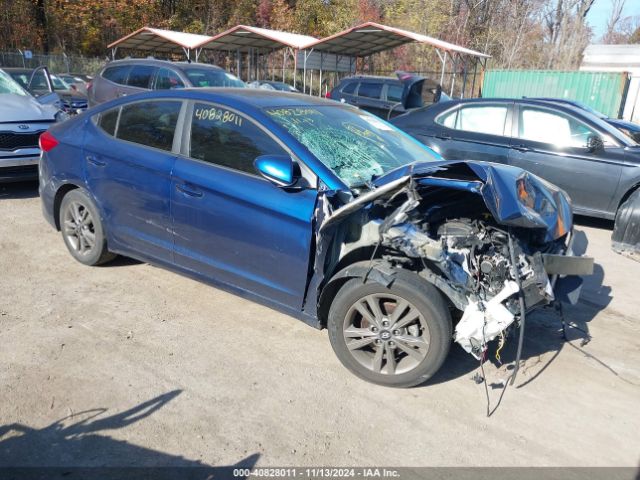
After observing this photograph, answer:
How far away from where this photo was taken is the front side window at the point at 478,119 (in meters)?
7.68

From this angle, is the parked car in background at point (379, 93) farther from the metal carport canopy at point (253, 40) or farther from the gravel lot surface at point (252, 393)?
the metal carport canopy at point (253, 40)

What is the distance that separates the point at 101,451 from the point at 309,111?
9.07ft

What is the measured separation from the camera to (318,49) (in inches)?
928

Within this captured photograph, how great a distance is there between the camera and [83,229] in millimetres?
4953

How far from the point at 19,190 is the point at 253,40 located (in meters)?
18.6

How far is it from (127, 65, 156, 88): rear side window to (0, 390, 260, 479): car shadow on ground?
9023mm

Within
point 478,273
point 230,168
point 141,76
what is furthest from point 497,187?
point 141,76

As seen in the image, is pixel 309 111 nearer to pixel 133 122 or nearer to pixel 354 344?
pixel 133 122

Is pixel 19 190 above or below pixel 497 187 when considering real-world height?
below

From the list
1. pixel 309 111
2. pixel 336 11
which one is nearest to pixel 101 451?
pixel 309 111

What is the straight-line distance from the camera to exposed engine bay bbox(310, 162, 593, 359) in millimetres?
3137

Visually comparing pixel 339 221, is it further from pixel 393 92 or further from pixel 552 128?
pixel 393 92

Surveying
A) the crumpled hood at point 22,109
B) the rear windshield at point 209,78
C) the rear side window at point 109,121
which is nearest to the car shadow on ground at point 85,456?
the rear side window at point 109,121

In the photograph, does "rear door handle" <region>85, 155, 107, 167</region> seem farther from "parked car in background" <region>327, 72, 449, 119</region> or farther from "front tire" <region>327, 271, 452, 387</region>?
"parked car in background" <region>327, 72, 449, 119</region>
